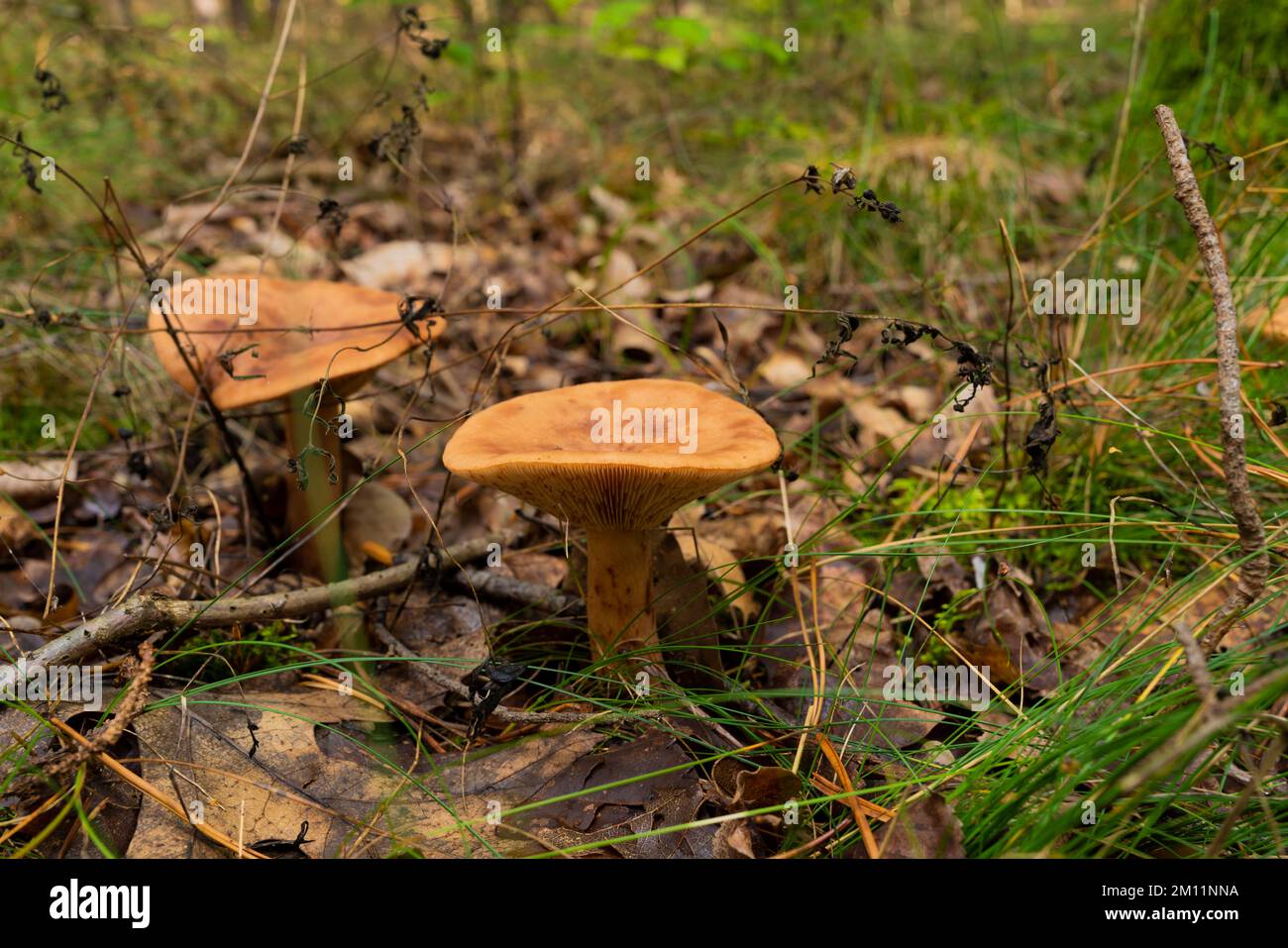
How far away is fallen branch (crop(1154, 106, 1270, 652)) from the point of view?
1585mm

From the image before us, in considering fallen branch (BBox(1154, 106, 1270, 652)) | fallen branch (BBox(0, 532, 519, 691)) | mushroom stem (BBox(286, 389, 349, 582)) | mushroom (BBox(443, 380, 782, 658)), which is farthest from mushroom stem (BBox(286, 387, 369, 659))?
fallen branch (BBox(1154, 106, 1270, 652))

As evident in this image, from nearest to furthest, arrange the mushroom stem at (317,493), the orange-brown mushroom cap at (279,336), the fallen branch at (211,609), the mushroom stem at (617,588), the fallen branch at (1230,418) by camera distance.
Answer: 1. the fallen branch at (1230,418)
2. the fallen branch at (211,609)
3. the mushroom stem at (617,588)
4. the orange-brown mushroom cap at (279,336)
5. the mushroom stem at (317,493)

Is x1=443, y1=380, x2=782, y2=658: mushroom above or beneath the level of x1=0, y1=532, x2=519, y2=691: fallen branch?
above

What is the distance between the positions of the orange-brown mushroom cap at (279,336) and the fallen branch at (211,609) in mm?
549

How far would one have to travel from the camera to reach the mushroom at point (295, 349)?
101 inches

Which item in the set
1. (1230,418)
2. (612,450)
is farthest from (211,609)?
(1230,418)

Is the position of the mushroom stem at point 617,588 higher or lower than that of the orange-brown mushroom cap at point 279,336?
lower

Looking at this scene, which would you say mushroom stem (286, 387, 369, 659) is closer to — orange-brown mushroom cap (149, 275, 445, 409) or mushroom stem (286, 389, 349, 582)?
mushroom stem (286, 389, 349, 582)

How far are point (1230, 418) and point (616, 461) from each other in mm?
1071

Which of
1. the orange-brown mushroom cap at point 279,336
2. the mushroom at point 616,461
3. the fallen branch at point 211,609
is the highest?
the orange-brown mushroom cap at point 279,336

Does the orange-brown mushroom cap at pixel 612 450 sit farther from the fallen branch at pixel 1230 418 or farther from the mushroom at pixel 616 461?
the fallen branch at pixel 1230 418

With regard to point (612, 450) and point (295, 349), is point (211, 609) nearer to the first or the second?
point (295, 349)

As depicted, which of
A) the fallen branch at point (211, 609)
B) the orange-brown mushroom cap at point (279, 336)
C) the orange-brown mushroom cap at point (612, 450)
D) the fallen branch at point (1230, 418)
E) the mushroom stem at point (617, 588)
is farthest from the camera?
the orange-brown mushroom cap at point (279, 336)

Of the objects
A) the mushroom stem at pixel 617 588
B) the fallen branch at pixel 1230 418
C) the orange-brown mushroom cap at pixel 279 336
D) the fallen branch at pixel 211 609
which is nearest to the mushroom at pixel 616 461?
the mushroom stem at pixel 617 588
